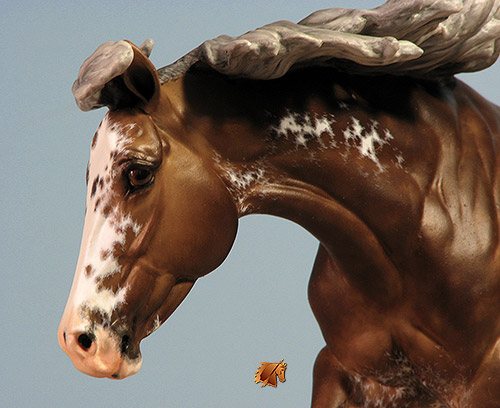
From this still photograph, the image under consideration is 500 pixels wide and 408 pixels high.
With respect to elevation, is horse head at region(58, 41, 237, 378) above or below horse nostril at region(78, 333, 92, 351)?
above

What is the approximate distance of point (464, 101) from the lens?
0.94 metres

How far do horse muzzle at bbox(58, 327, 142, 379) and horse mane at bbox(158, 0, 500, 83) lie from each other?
274mm

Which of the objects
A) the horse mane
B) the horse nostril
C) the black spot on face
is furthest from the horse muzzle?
the horse mane

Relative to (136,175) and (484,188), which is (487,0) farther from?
(136,175)

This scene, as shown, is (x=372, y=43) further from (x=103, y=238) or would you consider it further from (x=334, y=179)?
(x=103, y=238)

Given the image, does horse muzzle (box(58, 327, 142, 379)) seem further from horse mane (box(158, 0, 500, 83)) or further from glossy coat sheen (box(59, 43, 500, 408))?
horse mane (box(158, 0, 500, 83))

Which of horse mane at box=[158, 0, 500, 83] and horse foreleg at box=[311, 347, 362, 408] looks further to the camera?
horse foreleg at box=[311, 347, 362, 408]

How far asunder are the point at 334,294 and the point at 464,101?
29 centimetres

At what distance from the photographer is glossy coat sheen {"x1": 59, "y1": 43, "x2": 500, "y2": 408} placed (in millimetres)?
790

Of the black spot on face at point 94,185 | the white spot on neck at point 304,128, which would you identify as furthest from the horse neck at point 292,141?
the black spot on face at point 94,185

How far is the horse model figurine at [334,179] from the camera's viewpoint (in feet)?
2.57

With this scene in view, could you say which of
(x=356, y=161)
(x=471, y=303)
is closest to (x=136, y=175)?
(x=356, y=161)

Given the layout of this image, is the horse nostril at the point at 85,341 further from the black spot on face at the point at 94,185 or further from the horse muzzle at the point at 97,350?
the black spot on face at the point at 94,185

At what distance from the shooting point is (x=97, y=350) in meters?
0.77
